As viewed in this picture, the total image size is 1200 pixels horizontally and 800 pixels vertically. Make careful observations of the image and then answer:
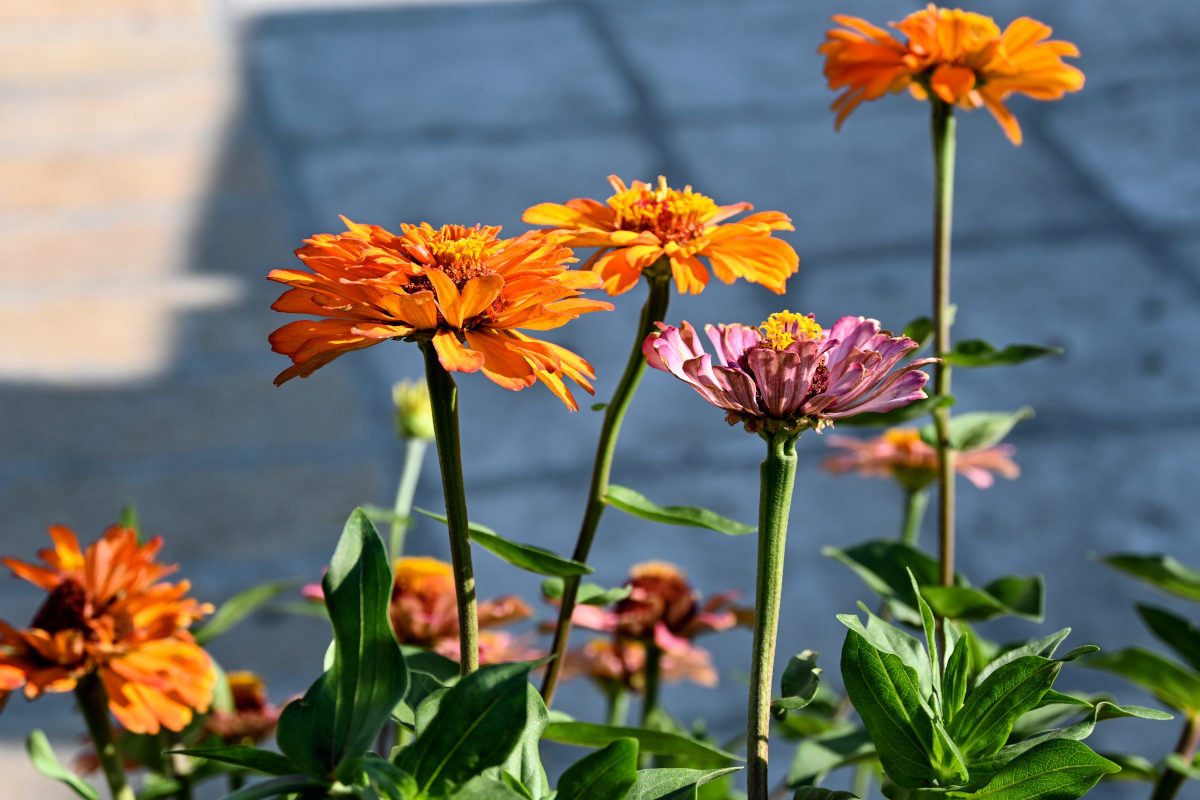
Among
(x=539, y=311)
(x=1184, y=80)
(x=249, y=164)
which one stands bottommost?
(x=539, y=311)

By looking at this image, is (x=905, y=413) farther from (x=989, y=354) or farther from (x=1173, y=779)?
(x=1173, y=779)

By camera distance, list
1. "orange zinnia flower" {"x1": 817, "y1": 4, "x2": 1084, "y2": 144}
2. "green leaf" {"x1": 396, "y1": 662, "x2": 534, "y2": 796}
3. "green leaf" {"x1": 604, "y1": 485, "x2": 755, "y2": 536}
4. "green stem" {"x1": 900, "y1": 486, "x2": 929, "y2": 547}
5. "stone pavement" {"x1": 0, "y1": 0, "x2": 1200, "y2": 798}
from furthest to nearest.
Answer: "stone pavement" {"x1": 0, "y1": 0, "x2": 1200, "y2": 798}, "green stem" {"x1": 900, "y1": 486, "x2": 929, "y2": 547}, "orange zinnia flower" {"x1": 817, "y1": 4, "x2": 1084, "y2": 144}, "green leaf" {"x1": 604, "y1": 485, "x2": 755, "y2": 536}, "green leaf" {"x1": 396, "y1": 662, "x2": 534, "y2": 796}

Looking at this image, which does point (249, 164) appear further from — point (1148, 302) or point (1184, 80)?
point (1184, 80)

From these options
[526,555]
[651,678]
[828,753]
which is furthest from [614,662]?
[526,555]

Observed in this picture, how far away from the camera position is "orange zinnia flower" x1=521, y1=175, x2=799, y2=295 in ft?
1.29

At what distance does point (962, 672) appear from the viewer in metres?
0.34

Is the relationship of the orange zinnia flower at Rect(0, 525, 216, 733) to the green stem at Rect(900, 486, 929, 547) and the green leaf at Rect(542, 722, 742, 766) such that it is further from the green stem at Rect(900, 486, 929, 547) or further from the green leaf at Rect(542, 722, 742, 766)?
the green stem at Rect(900, 486, 929, 547)

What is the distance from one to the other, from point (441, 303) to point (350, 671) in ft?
0.29

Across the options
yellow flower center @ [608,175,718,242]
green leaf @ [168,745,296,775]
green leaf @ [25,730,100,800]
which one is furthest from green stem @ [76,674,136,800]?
yellow flower center @ [608,175,718,242]

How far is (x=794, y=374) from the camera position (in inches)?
12.6

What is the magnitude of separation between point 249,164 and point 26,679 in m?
1.92

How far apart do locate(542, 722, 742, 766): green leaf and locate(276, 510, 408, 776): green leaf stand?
3.0 inches

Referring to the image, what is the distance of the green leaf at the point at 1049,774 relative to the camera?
31 centimetres

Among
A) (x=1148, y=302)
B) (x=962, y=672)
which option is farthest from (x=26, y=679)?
(x=1148, y=302)
